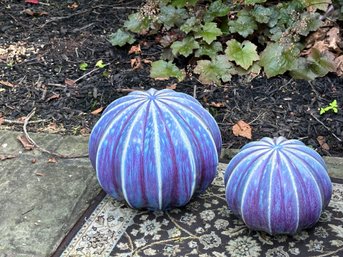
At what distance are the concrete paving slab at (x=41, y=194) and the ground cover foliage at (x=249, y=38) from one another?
1071 mm

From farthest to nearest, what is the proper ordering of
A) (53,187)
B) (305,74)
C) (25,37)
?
(25,37), (305,74), (53,187)

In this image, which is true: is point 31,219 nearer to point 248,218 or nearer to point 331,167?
point 248,218

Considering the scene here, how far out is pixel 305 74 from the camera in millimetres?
4695

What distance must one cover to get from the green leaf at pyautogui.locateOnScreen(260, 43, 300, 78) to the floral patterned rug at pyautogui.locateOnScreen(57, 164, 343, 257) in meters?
1.25

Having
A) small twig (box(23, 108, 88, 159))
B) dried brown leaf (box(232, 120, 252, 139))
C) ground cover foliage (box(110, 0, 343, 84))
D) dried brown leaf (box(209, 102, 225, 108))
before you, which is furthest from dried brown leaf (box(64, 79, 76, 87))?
dried brown leaf (box(232, 120, 252, 139))

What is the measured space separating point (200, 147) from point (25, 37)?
2.63 metres

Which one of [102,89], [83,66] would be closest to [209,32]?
[102,89]

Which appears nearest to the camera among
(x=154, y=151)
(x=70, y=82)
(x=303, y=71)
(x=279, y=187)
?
(x=279, y=187)

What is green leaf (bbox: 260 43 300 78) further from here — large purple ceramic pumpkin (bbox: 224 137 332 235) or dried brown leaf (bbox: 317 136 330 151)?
large purple ceramic pumpkin (bbox: 224 137 332 235)

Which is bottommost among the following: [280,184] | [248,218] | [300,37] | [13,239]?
[13,239]

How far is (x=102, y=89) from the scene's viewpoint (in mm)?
4828

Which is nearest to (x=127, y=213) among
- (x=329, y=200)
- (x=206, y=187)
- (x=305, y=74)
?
(x=206, y=187)

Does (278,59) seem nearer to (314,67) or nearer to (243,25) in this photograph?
(314,67)

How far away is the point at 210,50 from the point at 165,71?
1.14ft
